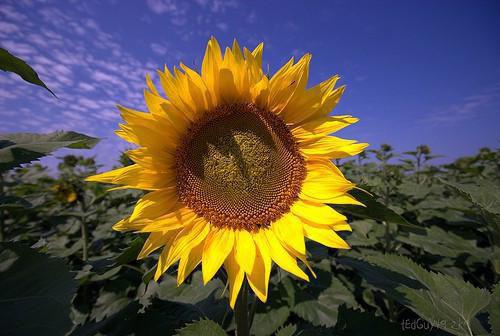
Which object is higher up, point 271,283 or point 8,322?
point 8,322

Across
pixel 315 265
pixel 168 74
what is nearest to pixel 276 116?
pixel 168 74

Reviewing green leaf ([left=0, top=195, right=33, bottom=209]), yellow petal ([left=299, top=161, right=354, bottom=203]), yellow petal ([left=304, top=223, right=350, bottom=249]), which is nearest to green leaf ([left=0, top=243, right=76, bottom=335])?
green leaf ([left=0, top=195, right=33, bottom=209])

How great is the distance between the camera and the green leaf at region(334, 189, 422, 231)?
4.43 feet

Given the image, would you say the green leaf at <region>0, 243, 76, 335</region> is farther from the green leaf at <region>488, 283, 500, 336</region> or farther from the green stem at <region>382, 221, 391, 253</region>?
the green stem at <region>382, 221, 391, 253</region>

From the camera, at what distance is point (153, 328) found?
5.51 feet

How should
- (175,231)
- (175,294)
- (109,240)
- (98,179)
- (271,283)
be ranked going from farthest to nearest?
(109,240) → (271,283) → (175,294) → (175,231) → (98,179)

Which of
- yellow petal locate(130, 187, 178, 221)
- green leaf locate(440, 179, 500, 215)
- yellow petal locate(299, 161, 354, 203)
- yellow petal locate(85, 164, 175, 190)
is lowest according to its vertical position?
green leaf locate(440, 179, 500, 215)

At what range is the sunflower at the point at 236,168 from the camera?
1417 millimetres

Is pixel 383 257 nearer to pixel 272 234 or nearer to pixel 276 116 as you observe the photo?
pixel 272 234

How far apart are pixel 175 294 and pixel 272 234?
1.15m

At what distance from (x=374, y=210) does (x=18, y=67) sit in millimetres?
1566

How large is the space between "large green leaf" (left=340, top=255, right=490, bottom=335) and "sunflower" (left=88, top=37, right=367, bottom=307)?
0.54 metres

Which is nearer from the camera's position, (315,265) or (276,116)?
(276,116)

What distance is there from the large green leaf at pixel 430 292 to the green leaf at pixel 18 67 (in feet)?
5.91
